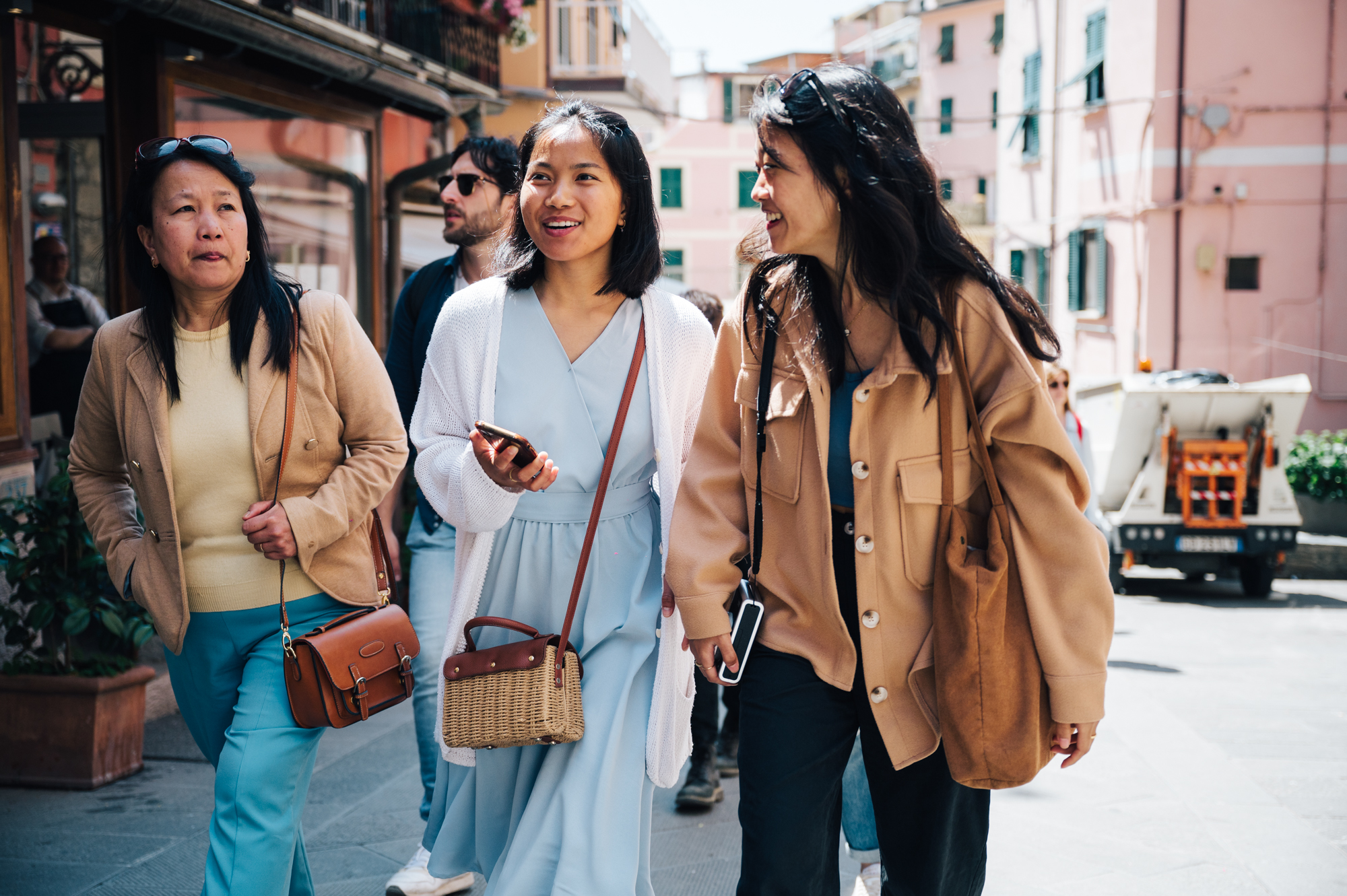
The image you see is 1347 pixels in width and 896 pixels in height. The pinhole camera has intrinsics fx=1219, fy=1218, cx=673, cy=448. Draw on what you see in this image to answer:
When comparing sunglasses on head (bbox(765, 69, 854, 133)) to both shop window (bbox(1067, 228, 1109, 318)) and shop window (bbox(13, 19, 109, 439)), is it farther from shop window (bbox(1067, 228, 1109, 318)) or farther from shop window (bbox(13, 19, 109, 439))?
shop window (bbox(1067, 228, 1109, 318))

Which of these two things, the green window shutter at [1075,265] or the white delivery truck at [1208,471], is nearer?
the white delivery truck at [1208,471]

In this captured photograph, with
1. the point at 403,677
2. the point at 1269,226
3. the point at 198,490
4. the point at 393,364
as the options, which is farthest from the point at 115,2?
the point at 1269,226

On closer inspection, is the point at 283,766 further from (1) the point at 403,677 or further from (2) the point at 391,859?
(2) the point at 391,859

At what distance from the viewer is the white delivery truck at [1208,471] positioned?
1029 cm

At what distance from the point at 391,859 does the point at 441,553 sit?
1.08 metres

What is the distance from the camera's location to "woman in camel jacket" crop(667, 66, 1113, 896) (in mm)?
2271

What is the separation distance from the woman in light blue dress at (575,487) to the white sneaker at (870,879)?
0.99m

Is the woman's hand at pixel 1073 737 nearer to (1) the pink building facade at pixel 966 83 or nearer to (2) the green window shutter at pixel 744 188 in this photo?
(1) the pink building facade at pixel 966 83

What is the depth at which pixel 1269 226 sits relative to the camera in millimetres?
16875

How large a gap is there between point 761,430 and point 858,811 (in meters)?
1.36

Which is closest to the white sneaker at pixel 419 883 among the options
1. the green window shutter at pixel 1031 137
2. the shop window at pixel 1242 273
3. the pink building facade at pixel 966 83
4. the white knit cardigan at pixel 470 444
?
the white knit cardigan at pixel 470 444

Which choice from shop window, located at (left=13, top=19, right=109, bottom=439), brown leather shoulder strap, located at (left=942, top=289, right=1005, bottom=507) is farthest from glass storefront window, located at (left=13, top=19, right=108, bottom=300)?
brown leather shoulder strap, located at (left=942, top=289, right=1005, bottom=507)

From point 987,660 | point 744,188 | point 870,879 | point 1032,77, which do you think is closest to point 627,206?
point 987,660

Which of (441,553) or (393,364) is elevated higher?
(393,364)
